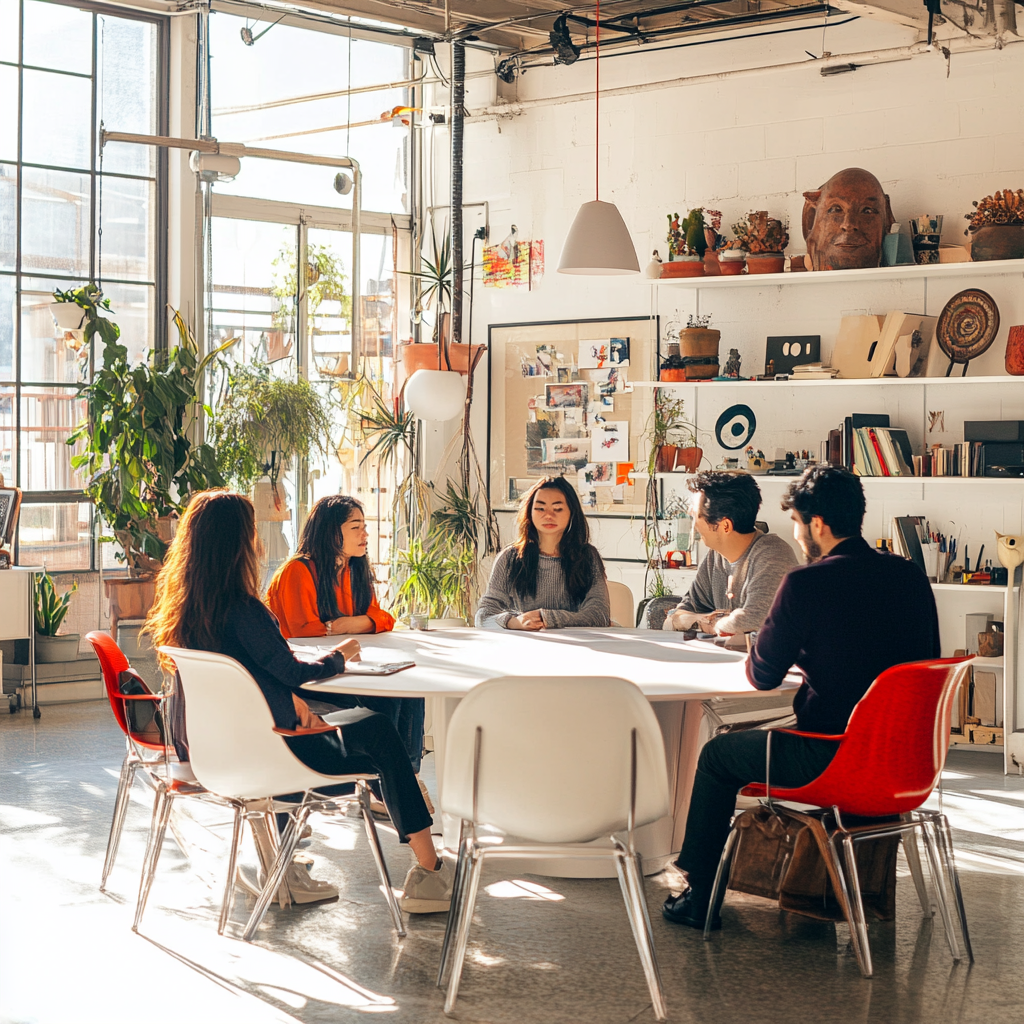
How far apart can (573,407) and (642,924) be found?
4.71 m

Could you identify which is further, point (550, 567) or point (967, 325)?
point (967, 325)

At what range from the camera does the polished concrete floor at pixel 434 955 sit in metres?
3.23

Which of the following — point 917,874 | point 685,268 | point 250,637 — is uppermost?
point 685,268

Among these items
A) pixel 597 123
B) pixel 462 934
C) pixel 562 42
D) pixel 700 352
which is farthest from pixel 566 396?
pixel 462 934

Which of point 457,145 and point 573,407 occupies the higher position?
point 457,145

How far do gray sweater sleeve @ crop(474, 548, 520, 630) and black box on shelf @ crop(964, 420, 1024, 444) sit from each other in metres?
2.31

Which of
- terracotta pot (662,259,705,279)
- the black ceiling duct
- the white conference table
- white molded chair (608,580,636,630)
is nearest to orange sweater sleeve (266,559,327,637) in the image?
the white conference table

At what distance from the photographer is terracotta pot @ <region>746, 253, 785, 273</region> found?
6605mm

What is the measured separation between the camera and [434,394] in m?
7.30

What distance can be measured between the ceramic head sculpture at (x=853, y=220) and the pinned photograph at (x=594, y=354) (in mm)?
Result: 1501

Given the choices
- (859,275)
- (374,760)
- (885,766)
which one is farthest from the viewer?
(859,275)

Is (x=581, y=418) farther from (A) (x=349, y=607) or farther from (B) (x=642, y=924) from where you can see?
(B) (x=642, y=924)

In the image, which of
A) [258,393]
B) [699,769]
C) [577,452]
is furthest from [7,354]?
[699,769]

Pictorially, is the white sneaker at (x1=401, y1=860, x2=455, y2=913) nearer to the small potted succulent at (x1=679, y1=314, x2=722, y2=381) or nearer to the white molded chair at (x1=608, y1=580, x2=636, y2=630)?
the white molded chair at (x1=608, y1=580, x2=636, y2=630)
